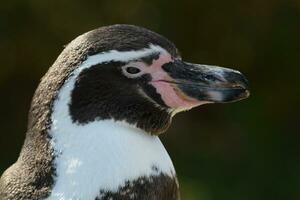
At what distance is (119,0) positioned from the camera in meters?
3.38

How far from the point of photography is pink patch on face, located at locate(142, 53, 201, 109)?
50.4 inches

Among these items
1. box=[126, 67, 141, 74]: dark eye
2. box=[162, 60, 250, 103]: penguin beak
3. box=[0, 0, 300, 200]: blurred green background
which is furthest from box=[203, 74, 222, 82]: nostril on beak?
box=[0, 0, 300, 200]: blurred green background

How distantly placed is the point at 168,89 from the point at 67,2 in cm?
210

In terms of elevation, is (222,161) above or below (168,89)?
above

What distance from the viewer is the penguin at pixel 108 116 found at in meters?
1.22

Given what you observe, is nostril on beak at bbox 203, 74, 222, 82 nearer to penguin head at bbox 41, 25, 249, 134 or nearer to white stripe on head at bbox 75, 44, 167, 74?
penguin head at bbox 41, 25, 249, 134

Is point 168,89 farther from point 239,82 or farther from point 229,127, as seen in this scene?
point 229,127

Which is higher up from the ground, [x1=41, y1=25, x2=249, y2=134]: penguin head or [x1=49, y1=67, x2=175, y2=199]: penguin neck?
[x1=41, y1=25, x2=249, y2=134]: penguin head

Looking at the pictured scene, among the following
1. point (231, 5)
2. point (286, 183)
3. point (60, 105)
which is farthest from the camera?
point (231, 5)

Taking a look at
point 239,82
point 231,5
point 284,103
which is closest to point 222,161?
point 284,103

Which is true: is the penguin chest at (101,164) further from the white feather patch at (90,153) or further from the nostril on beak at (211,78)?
the nostril on beak at (211,78)

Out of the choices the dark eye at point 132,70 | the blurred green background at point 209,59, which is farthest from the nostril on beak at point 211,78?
the blurred green background at point 209,59

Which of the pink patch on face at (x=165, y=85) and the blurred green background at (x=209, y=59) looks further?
the blurred green background at (x=209, y=59)

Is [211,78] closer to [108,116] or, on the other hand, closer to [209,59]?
[108,116]
